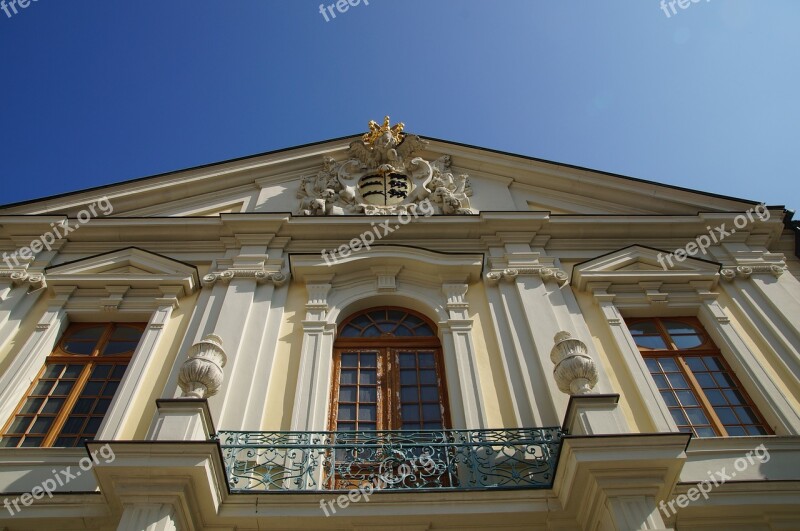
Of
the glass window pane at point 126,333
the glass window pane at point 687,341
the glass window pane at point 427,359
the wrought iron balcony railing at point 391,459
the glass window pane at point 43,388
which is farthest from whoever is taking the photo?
the glass window pane at point 126,333

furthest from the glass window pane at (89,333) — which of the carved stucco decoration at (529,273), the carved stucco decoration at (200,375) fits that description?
the carved stucco decoration at (529,273)

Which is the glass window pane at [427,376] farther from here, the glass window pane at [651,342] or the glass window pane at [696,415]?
the glass window pane at [696,415]

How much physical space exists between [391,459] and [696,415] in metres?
4.21

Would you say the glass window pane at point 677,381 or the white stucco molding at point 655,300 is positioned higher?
the white stucco molding at point 655,300

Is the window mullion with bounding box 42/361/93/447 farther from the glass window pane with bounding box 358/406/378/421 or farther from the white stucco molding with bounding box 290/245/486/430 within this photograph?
the glass window pane with bounding box 358/406/378/421

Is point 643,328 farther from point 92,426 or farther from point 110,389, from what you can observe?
point 92,426

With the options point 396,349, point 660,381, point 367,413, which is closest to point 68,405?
point 367,413

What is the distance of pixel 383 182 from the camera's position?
13.0 metres

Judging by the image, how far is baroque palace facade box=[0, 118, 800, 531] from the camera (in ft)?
21.4

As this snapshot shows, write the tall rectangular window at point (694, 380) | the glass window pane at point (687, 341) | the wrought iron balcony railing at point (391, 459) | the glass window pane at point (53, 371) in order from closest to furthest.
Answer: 1. the wrought iron balcony railing at point (391, 459)
2. the tall rectangular window at point (694, 380)
3. the glass window pane at point (53, 371)
4. the glass window pane at point (687, 341)

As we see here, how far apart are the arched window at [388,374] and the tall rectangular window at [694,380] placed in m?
3.03

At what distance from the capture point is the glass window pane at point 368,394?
8930mm

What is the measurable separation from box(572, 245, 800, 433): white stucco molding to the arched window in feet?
8.49

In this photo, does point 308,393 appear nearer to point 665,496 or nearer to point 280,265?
point 280,265
